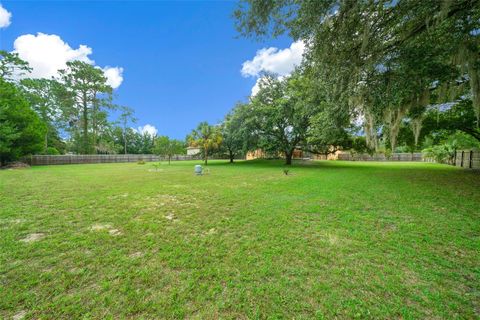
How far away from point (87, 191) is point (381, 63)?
8611mm

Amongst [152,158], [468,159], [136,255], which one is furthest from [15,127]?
[468,159]

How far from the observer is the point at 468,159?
11.3 meters

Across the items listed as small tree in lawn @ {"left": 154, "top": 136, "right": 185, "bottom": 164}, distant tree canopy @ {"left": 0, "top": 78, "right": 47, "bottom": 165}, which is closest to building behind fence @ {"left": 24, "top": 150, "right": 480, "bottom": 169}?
distant tree canopy @ {"left": 0, "top": 78, "right": 47, "bottom": 165}

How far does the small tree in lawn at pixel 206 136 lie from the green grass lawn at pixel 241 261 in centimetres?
1247

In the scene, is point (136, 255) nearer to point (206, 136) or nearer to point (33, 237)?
point (33, 237)

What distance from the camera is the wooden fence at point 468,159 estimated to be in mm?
10529

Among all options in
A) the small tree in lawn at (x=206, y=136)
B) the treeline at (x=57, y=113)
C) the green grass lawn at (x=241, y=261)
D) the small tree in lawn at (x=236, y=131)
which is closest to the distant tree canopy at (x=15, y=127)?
the treeline at (x=57, y=113)

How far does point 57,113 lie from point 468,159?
3925 cm

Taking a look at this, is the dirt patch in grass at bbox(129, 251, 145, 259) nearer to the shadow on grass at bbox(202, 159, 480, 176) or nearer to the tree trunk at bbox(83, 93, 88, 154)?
the shadow on grass at bbox(202, 159, 480, 176)

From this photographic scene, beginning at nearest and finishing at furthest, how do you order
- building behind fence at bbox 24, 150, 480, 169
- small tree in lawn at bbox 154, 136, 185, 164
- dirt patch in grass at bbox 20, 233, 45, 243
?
dirt patch in grass at bbox 20, 233, 45, 243 → building behind fence at bbox 24, 150, 480, 169 → small tree in lawn at bbox 154, 136, 185, 164

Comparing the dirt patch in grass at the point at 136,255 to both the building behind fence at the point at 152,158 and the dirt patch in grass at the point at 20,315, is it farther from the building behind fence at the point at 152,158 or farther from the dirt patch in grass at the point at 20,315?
the building behind fence at the point at 152,158

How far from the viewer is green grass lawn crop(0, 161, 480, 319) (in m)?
1.47

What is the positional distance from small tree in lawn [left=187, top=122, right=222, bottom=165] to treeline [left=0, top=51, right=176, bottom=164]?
6.77m

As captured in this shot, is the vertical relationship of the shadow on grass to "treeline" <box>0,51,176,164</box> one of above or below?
below
